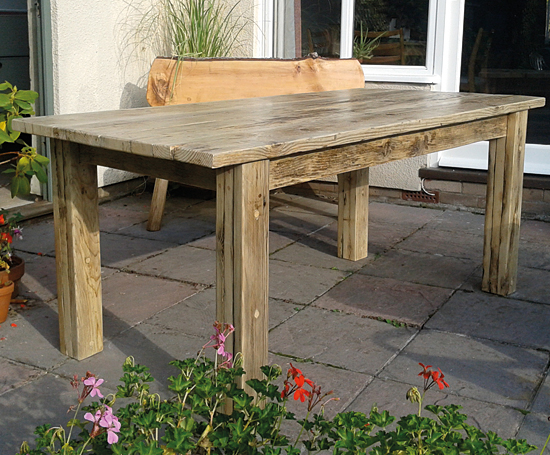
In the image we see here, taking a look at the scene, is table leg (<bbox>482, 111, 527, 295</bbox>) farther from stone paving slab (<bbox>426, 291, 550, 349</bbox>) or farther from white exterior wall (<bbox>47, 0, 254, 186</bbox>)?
white exterior wall (<bbox>47, 0, 254, 186</bbox>)

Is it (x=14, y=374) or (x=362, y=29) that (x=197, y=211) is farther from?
(x=14, y=374)

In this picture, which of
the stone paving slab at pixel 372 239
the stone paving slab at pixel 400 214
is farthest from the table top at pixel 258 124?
the stone paving slab at pixel 400 214

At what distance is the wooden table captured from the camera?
1823 millimetres

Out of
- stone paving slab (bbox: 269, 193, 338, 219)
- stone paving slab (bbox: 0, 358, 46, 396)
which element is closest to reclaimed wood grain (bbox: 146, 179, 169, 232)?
stone paving slab (bbox: 269, 193, 338, 219)

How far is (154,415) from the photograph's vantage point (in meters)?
1.39

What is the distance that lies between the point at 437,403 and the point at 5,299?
167 cm

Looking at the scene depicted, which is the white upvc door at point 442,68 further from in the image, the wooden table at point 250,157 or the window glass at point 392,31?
the wooden table at point 250,157

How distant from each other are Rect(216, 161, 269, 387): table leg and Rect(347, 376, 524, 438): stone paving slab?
46 centimetres

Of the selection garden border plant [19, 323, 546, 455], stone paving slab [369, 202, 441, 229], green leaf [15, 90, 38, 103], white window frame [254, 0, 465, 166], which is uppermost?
white window frame [254, 0, 465, 166]

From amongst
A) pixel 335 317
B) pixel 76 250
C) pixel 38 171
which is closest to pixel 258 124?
pixel 76 250

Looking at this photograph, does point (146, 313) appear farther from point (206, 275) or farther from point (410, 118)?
point (410, 118)

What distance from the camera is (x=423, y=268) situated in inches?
141

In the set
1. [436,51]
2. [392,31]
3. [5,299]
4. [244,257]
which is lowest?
[5,299]

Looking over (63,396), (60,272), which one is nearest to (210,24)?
(60,272)
